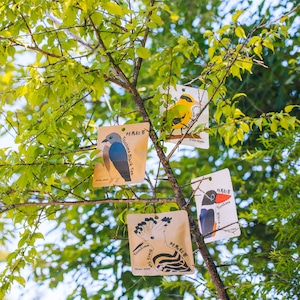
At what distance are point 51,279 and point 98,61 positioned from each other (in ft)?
3.77

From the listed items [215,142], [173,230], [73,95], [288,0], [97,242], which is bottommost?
[173,230]

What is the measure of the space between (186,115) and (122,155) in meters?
0.15

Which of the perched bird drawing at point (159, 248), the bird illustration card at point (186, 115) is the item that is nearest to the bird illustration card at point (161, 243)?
the perched bird drawing at point (159, 248)

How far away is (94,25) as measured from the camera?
1.08 m

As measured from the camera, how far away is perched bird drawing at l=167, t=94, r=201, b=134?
3.71 ft

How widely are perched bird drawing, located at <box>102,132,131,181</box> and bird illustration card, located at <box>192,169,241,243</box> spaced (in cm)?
12

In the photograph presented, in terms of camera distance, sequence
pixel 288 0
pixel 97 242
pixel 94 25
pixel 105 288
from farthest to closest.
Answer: pixel 97 242
pixel 105 288
pixel 288 0
pixel 94 25

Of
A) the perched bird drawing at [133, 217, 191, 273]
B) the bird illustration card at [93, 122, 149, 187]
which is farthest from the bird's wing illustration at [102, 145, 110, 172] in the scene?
the perched bird drawing at [133, 217, 191, 273]

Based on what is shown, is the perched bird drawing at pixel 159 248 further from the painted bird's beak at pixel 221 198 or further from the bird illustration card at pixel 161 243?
the painted bird's beak at pixel 221 198

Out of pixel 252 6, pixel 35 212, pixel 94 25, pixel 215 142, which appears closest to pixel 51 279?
pixel 215 142

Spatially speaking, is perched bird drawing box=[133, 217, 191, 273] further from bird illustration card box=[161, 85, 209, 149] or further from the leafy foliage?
bird illustration card box=[161, 85, 209, 149]

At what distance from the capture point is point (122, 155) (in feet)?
3.64

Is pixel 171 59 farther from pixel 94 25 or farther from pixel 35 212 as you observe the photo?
pixel 35 212

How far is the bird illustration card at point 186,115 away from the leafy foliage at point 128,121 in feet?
0.07
